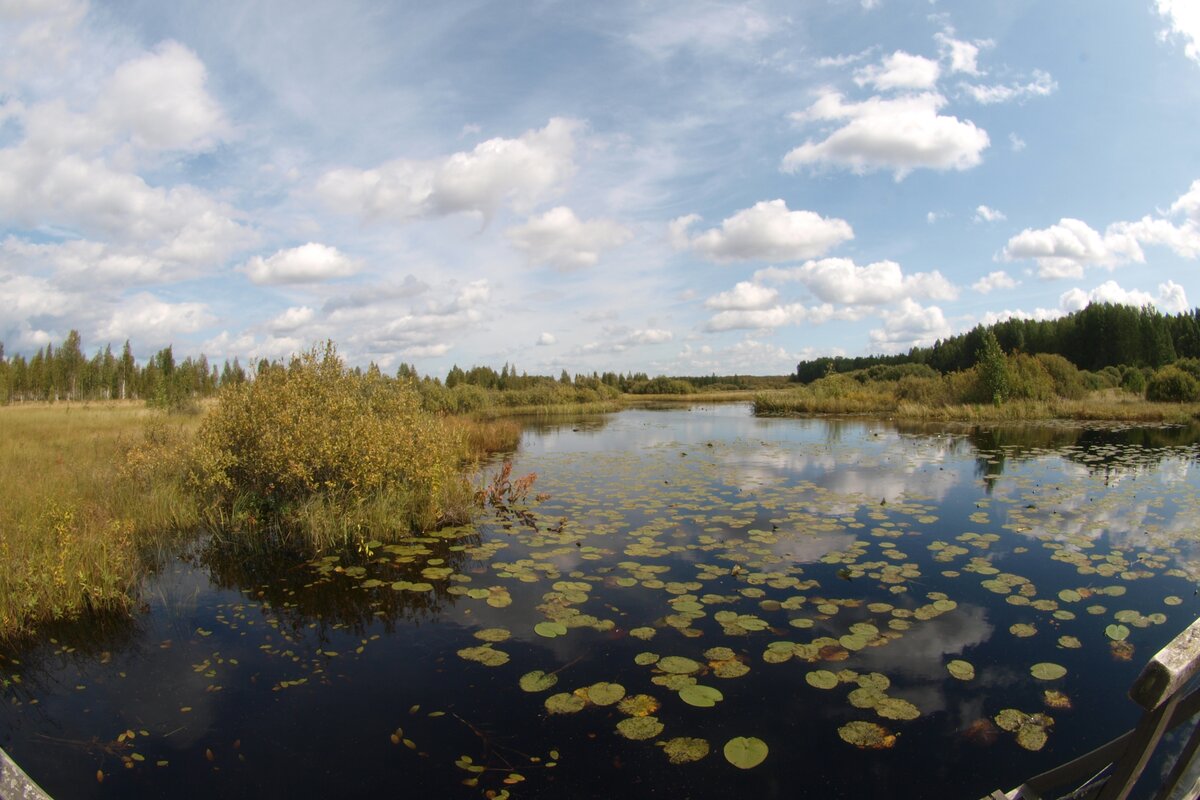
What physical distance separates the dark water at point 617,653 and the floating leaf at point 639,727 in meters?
0.06

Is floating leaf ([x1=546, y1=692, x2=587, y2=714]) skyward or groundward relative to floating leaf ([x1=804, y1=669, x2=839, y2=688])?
groundward

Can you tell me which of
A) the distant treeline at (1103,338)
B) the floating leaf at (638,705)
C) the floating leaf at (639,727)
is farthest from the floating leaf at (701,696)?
the distant treeline at (1103,338)

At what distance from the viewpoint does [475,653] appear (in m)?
5.89

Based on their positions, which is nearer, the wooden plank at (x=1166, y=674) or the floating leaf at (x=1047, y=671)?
the wooden plank at (x=1166, y=674)

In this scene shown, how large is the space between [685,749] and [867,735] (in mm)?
1341

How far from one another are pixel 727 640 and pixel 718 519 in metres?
4.94

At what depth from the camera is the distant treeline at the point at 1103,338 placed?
175ft

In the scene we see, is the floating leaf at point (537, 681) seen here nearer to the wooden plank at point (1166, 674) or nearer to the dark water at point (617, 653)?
the dark water at point (617, 653)

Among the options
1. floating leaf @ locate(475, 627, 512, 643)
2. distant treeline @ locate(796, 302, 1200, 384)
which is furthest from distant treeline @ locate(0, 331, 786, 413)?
floating leaf @ locate(475, 627, 512, 643)

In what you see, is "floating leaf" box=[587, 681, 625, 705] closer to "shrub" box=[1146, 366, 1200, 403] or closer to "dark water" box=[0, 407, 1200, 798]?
"dark water" box=[0, 407, 1200, 798]

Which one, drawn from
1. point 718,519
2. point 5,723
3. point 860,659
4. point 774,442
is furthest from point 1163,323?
point 5,723

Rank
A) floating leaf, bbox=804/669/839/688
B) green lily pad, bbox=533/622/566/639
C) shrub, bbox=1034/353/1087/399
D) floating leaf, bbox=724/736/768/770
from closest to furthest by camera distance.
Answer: floating leaf, bbox=724/736/768/770 → floating leaf, bbox=804/669/839/688 → green lily pad, bbox=533/622/566/639 → shrub, bbox=1034/353/1087/399

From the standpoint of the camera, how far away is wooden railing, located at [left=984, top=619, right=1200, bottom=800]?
5.55ft

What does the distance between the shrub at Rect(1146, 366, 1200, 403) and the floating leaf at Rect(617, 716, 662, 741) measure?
40338mm
